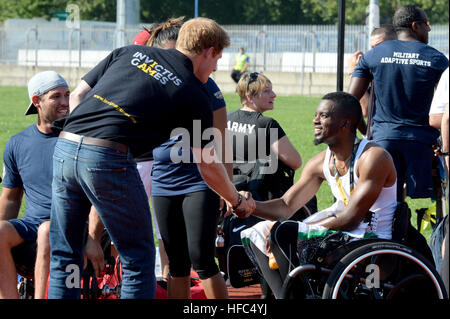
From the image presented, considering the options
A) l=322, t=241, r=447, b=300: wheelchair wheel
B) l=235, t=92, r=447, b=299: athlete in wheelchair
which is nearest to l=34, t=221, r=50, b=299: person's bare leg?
l=235, t=92, r=447, b=299: athlete in wheelchair

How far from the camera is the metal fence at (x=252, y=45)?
31234mm

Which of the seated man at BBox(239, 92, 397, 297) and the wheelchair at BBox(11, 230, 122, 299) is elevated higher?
the seated man at BBox(239, 92, 397, 297)

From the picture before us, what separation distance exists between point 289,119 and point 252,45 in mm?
14799

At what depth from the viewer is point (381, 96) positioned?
20.1 feet

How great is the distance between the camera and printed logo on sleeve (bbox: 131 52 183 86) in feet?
12.2

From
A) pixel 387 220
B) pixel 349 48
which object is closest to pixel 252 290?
pixel 387 220

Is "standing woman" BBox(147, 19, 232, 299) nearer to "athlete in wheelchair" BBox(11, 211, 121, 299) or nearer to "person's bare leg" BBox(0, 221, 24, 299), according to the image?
"athlete in wheelchair" BBox(11, 211, 121, 299)

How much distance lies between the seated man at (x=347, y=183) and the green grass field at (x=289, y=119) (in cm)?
285

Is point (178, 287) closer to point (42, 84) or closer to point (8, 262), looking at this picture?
point (8, 262)

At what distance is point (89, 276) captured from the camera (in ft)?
14.7

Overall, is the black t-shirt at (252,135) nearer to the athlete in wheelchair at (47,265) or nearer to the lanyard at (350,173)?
the lanyard at (350,173)

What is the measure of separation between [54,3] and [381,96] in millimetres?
46910

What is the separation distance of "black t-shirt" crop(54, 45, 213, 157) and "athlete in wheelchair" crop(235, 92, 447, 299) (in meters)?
0.87

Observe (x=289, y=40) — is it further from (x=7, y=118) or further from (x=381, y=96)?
(x=381, y=96)
